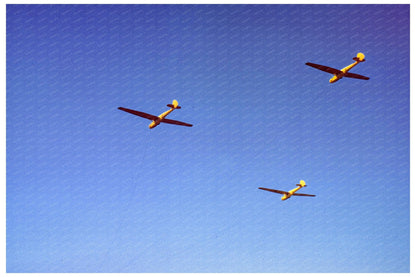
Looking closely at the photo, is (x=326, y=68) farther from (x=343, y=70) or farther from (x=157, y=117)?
(x=157, y=117)

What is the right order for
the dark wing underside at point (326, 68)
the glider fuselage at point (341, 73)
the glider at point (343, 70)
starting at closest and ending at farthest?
the dark wing underside at point (326, 68) → the glider at point (343, 70) → the glider fuselage at point (341, 73)

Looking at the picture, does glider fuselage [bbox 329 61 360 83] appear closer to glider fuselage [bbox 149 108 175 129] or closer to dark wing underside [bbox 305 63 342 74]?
dark wing underside [bbox 305 63 342 74]

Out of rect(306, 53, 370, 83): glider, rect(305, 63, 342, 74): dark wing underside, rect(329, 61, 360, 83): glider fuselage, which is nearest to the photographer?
rect(305, 63, 342, 74): dark wing underside

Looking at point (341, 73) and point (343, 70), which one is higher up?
point (343, 70)

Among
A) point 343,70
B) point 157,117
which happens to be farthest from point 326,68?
point 157,117

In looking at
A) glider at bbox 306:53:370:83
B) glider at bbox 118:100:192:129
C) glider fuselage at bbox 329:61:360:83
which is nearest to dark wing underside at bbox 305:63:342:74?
glider at bbox 306:53:370:83

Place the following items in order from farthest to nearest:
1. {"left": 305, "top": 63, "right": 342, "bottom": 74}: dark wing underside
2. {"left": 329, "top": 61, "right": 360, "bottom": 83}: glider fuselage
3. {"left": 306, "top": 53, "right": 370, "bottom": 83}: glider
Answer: {"left": 329, "top": 61, "right": 360, "bottom": 83}: glider fuselage → {"left": 306, "top": 53, "right": 370, "bottom": 83}: glider → {"left": 305, "top": 63, "right": 342, "bottom": 74}: dark wing underside

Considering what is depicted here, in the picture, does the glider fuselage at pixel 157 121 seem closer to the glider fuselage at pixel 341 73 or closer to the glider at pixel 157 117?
the glider at pixel 157 117

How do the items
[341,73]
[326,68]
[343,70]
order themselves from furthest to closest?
[341,73]
[343,70]
[326,68]

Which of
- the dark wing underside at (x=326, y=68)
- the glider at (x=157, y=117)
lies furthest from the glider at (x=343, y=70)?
the glider at (x=157, y=117)

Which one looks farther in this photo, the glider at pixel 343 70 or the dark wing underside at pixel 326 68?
the glider at pixel 343 70

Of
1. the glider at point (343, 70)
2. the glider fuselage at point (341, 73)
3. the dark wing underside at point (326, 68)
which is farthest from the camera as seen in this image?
the glider fuselage at point (341, 73)
